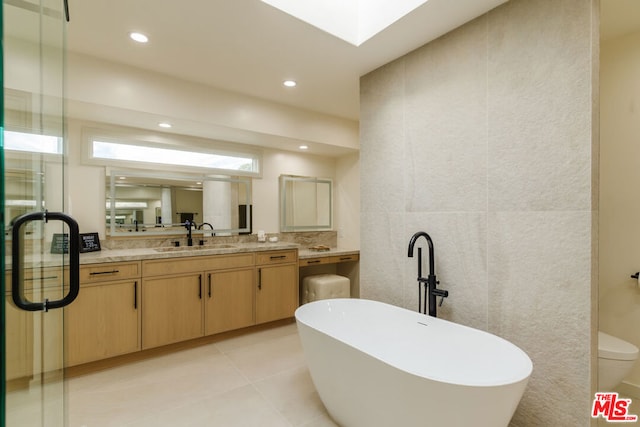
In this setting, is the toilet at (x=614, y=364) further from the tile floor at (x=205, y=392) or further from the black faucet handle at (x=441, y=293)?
the tile floor at (x=205, y=392)

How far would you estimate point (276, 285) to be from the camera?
3.38 meters

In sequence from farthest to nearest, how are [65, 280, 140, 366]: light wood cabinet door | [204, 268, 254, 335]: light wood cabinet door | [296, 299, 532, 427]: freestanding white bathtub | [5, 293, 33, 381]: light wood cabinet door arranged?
1. [204, 268, 254, 335]: light wood cabinet door
2. [65, 280, 140, 366]: light wood cabinet door
3. [296, 299, 532, 427]: freestanding white bathtub
4. [5, 293, 33, 381]: light wood cabinet door

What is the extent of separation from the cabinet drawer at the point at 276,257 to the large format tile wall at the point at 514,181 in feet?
4.60

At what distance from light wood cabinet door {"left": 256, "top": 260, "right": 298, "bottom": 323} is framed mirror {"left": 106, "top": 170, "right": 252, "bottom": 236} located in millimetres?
751

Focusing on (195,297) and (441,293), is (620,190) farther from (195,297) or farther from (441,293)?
(195,297)

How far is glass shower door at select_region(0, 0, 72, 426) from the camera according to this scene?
778mm

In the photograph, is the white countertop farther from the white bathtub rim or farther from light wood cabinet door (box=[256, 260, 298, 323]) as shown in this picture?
the white bathtub rim

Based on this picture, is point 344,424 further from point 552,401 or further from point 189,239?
point 189,239

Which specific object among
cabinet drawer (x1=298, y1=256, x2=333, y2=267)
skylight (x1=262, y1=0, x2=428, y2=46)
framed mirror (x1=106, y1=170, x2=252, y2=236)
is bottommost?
cabinet drawer (x1=298, y1=256, x2=333, y2=267)

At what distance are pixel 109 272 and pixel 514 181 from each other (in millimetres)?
3028

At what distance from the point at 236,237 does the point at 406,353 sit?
2460 mm

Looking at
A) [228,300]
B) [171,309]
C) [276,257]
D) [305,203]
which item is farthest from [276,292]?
[305,203]

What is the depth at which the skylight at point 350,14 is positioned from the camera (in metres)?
1.91

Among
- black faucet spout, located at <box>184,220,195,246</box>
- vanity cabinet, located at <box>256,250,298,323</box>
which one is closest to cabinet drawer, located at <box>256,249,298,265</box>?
vanity cabinet, located at <box>256,250,298,323</box>
